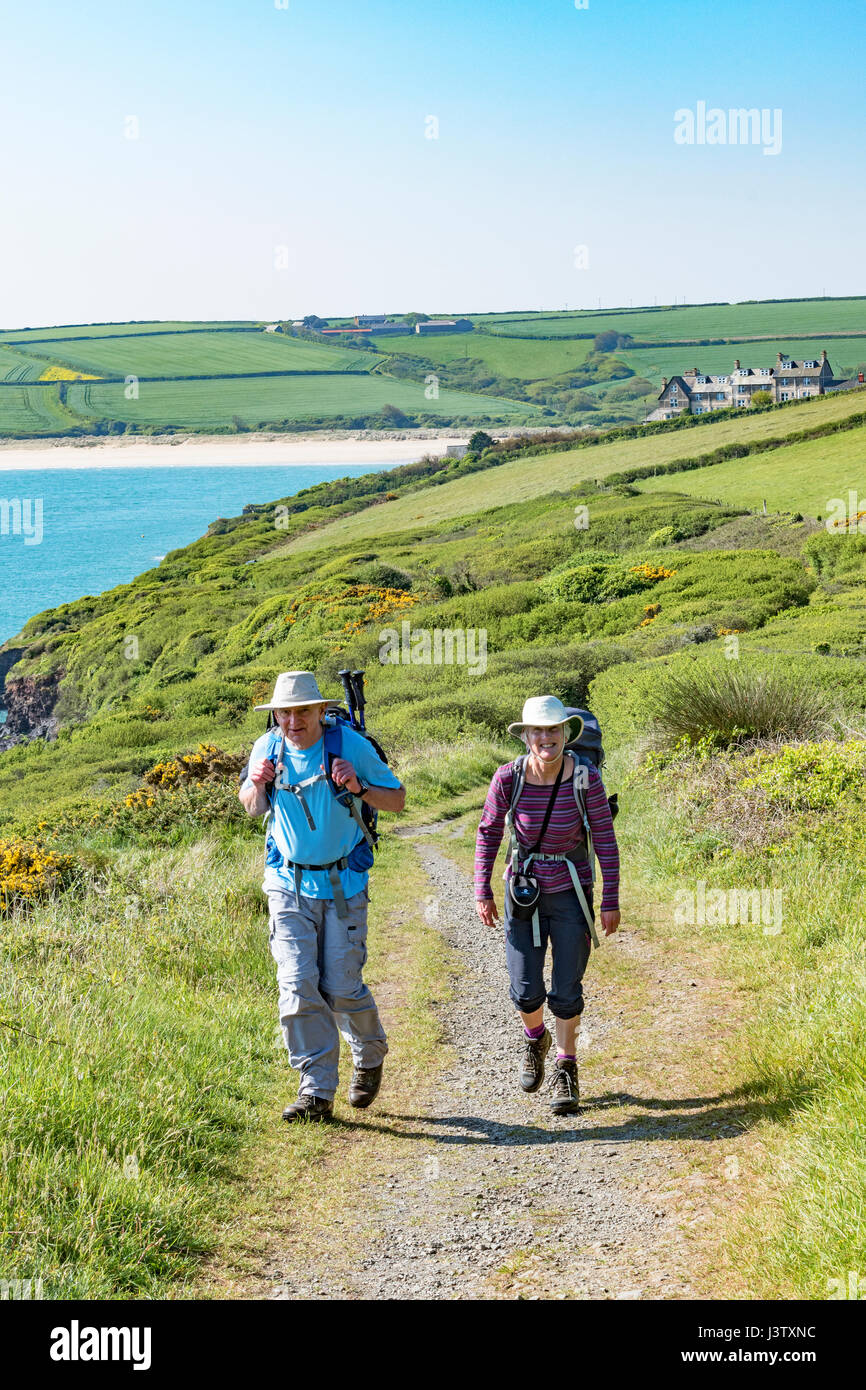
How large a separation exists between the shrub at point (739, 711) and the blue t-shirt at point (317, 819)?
6.91 meters

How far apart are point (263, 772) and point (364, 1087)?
163cm

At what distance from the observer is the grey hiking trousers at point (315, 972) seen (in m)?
5.42

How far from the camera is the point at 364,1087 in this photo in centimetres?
564


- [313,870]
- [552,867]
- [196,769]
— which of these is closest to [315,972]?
[313,870]

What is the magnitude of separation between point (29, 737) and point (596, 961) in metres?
44.7

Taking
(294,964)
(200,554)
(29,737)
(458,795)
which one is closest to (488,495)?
(200,554)

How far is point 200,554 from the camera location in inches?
3255

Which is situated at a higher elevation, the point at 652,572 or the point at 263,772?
the point at 263,772

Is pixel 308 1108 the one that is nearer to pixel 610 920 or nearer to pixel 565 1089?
pixel 565 1089

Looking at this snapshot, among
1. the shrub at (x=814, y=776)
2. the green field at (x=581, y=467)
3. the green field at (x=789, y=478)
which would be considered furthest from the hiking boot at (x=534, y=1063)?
the green field at (x=581, y=467)

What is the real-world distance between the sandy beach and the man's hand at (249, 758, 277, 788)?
16966 cm

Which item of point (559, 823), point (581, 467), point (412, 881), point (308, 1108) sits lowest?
point (412, 881)

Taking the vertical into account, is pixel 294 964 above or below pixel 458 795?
above
